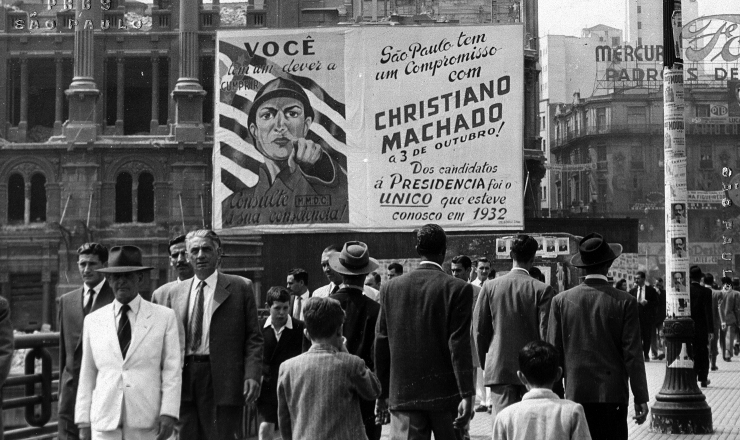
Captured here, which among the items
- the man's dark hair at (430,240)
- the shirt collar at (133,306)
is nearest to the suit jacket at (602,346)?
the man's dark hair at (430,240)

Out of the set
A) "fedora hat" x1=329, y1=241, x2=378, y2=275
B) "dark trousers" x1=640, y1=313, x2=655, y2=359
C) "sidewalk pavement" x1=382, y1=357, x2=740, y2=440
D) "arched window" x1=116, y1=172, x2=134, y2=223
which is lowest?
"sidewalk pavement" x1=382, y1=357, x2=740, y2=440

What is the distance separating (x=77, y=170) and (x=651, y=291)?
30.3m

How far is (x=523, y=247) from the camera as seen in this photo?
8781 millimetres

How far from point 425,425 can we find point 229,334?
1408 millimetres

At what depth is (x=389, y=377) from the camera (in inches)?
305

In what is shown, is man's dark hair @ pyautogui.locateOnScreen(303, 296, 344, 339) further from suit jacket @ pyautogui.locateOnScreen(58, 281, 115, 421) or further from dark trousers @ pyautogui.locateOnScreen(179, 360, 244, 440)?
suit jacket @ pyautogui.locateOnScreen(58, 281, 115, 421)

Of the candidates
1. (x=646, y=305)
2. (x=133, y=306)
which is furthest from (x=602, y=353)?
(x=646, y=305)

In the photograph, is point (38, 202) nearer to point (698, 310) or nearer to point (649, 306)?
point (649, 306)

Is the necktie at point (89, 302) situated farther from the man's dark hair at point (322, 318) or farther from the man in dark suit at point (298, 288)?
the man in dark suit at point (298, 288)

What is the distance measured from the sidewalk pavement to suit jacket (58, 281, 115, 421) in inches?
216

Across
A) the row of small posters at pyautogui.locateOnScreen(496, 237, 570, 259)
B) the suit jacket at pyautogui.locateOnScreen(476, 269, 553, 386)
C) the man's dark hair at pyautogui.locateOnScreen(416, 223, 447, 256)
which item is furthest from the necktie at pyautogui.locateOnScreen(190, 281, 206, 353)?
the row of small posters at pyautogui.locateOnScreen(496, 237, 570, 259)

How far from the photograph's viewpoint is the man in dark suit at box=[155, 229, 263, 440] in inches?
301

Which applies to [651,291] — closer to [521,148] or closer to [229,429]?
[521,148]

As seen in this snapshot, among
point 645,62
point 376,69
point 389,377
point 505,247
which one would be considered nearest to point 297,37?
point 376,69
